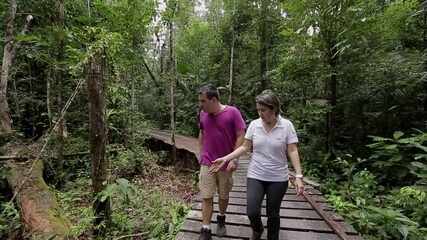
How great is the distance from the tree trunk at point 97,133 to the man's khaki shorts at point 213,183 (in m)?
1.51

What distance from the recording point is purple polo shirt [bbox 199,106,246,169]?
3260 millimetres

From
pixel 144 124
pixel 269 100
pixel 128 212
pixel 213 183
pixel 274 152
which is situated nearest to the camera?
pixel 269 100

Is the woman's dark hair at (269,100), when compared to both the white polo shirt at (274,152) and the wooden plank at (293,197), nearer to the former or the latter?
the white polo shirt at (274,152)

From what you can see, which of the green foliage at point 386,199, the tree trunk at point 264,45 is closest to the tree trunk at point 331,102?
the green foliage at point 386,199

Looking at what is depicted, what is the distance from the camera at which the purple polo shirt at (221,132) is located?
3260 millimetres

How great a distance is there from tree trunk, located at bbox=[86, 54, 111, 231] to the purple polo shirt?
1492 millimetres

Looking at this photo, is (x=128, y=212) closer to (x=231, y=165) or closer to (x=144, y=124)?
(x=231, y=165)

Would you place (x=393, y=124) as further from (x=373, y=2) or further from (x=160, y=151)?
(x=160, y=151)

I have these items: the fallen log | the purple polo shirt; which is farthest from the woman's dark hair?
the fallen log

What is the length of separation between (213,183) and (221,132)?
560 mm

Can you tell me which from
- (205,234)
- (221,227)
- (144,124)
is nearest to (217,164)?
(205,234)

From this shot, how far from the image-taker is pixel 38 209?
15.4 feet

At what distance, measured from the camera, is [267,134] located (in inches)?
119

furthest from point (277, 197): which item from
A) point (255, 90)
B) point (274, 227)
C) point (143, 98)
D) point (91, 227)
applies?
point (143, 98)
